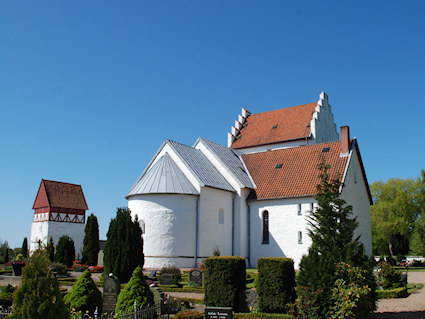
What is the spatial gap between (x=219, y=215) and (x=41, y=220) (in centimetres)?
2490

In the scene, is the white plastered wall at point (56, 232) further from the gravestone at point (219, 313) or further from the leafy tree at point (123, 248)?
the gravestone at point (219, 313)

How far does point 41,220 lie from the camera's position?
143 feet

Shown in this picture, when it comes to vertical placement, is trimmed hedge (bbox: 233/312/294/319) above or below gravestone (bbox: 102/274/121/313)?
below

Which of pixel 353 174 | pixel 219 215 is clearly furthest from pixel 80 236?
pixel 353 174

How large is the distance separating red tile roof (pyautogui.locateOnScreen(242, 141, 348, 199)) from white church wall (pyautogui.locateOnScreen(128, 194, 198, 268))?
517cm

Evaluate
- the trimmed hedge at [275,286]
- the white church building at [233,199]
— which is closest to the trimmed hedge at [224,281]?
the trimmed hedge at [275,286]

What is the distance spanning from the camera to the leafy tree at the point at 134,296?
1165cm

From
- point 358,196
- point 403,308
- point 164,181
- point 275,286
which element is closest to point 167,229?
point 164,181

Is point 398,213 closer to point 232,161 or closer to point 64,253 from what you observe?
point 232,161

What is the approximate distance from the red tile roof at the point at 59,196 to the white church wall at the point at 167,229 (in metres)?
21.5

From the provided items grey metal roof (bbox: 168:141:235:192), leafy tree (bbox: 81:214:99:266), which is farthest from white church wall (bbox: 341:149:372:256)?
leafy tree (bbox: 81:214:99:266)

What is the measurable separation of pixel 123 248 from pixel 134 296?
27.0 feet

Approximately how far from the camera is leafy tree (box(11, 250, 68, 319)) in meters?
7.96

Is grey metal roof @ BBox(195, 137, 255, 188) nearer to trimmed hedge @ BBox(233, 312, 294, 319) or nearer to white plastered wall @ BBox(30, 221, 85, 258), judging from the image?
trimmed hedge @ BBox(233, 312, 294, 319)
